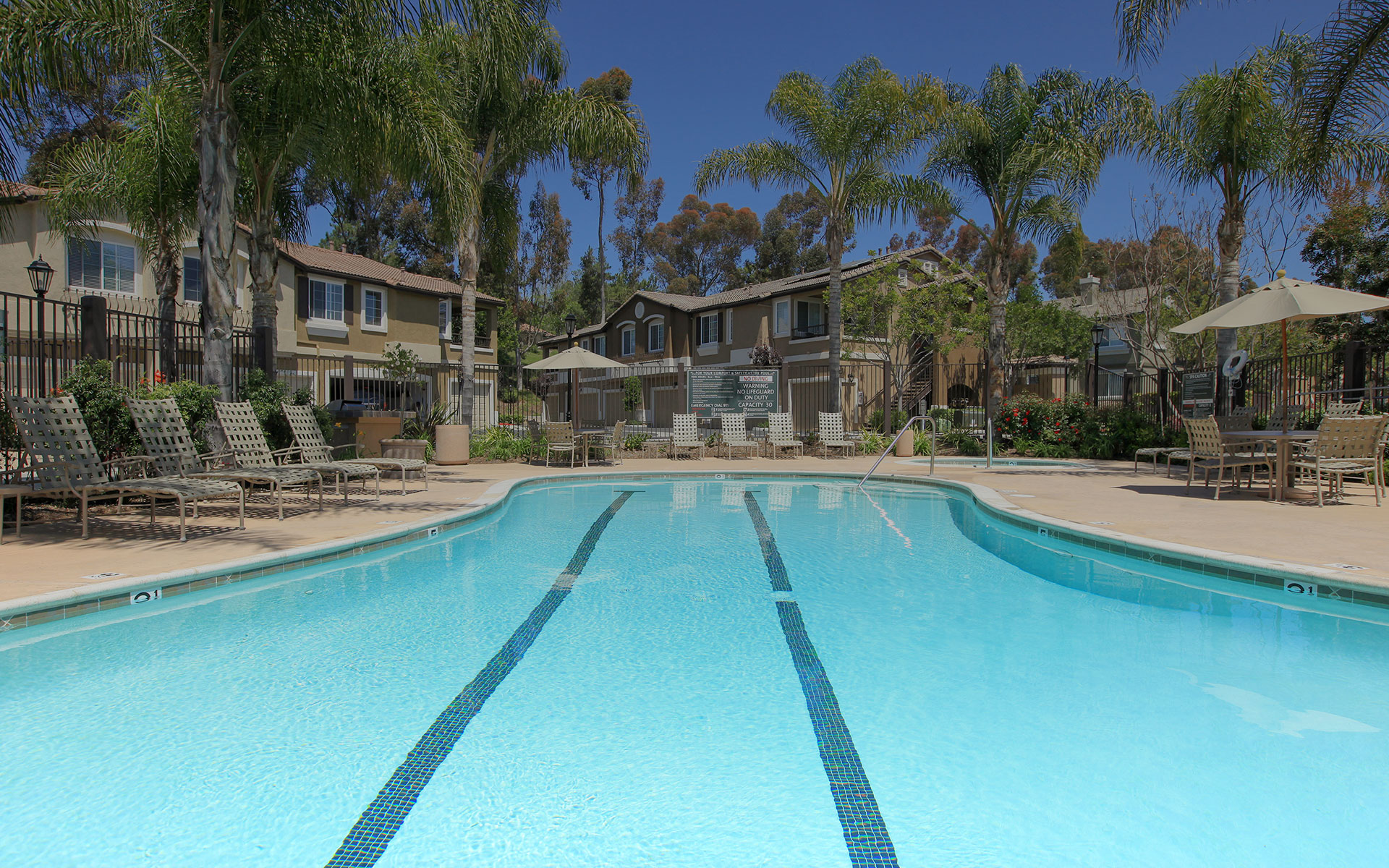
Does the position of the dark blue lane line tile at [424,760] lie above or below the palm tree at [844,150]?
below

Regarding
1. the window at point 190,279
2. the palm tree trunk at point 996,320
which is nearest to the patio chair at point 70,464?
the palm tree trunk at point 996,320

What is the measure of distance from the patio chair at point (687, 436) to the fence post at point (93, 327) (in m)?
10.5

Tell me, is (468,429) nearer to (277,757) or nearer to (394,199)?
(277,757)

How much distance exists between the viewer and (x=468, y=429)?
1485cm

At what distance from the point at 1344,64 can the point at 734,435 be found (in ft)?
38.6

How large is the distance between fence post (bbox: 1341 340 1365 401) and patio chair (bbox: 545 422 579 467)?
13.2m

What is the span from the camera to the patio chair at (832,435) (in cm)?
1711

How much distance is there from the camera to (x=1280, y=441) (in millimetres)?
8508

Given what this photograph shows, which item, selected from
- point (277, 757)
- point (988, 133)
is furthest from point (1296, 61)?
point (277, 757)

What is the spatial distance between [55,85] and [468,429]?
861 centimetres

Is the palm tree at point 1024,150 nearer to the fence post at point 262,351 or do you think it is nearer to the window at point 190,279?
the fence post at point 262,351

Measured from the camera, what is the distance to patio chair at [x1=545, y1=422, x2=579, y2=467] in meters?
14.4

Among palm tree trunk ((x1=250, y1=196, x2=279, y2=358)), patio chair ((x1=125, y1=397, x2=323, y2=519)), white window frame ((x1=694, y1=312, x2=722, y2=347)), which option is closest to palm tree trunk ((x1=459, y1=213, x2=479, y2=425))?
palm tree trunk ((x1=250, y1=196, x2=279, y2=358))

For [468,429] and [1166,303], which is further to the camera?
[1166,303]
